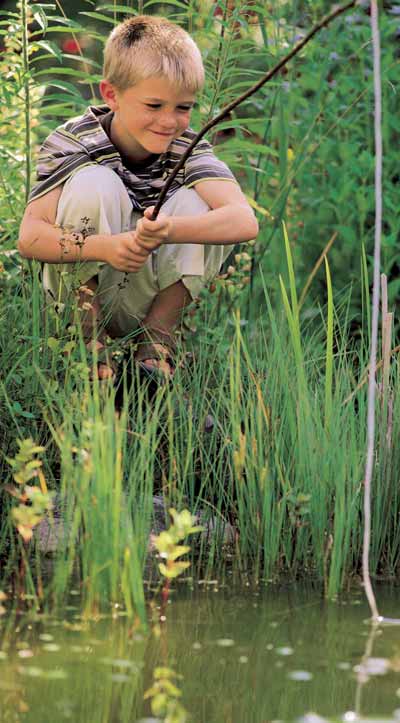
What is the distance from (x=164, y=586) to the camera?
2.28 metres

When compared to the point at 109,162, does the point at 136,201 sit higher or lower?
lower

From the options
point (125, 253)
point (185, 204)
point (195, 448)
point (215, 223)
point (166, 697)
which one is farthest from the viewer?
point (185, 204)

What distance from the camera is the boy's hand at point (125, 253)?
2785mm

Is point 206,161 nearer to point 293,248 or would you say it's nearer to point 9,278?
point 9,278

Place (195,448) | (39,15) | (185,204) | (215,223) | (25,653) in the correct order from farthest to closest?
(39,15) < (185,204) < (215,223) < (195,448) < (25,653)

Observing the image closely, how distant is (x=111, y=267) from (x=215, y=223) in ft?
1.09

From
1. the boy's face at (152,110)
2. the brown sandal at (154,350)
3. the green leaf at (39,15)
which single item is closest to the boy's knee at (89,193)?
the boy's face at (152,110)

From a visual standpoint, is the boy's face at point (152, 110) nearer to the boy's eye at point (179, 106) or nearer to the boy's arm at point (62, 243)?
the boy's eye at point (179, 106)

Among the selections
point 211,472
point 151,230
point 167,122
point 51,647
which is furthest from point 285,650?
point 167,122

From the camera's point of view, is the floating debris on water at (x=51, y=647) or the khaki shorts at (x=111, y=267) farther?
the khaki shorts at (x=111, y=267)

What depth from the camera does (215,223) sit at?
2.93 meters

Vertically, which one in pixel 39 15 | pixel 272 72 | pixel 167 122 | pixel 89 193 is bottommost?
pixel 89 193

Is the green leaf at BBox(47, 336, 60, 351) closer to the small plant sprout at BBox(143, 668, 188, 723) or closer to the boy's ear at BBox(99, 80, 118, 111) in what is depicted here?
the boy's ear at BBox(99, 80, 118, 111)

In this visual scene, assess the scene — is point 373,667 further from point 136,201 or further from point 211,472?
point 136,201
